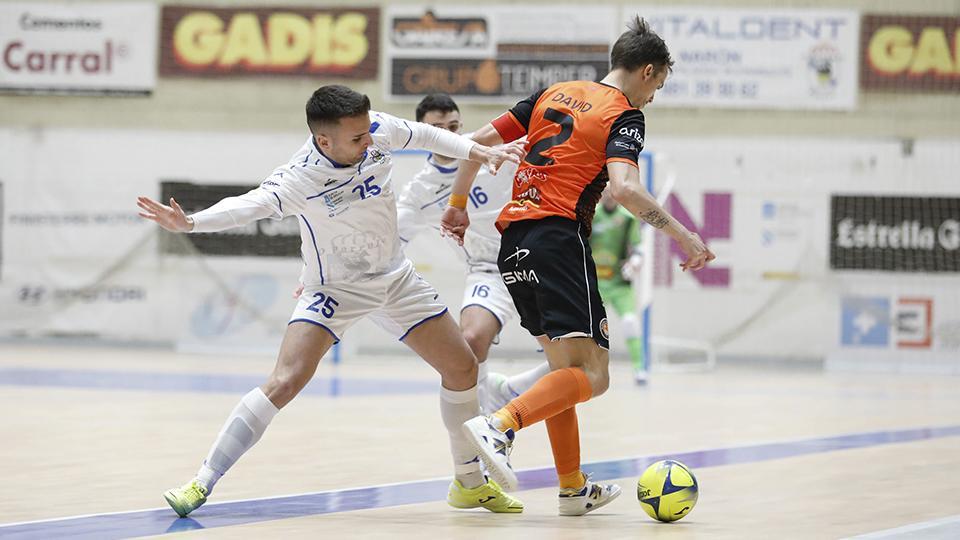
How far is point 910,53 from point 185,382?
40.4 feet

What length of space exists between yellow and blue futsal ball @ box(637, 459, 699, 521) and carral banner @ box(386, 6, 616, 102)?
15224 millimetres

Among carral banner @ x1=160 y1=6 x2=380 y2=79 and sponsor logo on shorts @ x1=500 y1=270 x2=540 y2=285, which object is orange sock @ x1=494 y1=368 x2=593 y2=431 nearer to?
sponsor logo on shorts @ x1=500 y1=270 x2=540 y2=285

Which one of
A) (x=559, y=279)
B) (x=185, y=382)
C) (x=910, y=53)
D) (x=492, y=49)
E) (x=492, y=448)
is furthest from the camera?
(x=492, y=49)

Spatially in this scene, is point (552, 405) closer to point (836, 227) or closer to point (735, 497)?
point (735, 497)

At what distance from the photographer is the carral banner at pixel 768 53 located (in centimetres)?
2034

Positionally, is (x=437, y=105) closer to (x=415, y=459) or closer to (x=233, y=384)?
(x=415, y=459)

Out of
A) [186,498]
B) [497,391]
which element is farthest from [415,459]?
[186,498]

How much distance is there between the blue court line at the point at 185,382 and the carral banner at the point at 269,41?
813cm

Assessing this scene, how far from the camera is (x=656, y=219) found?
18.0ft

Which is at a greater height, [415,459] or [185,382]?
[415,459]

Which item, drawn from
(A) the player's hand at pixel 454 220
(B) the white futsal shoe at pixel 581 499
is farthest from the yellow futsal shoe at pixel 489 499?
(A) the player's hand at pixel 454 220

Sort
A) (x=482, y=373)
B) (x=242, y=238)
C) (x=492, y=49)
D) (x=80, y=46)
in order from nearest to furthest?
(x=482, y=373)
(x=242, y=238)
(x=492, y=49)
(x=80, y=46)

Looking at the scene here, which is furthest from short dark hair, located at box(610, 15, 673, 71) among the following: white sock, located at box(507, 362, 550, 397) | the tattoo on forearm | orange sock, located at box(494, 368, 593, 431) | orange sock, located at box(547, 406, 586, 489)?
white sock, located at box(507, 362, 550, 397)

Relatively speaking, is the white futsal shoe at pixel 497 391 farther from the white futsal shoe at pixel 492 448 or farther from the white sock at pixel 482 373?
the white futsal shoe at pixel 492 448
